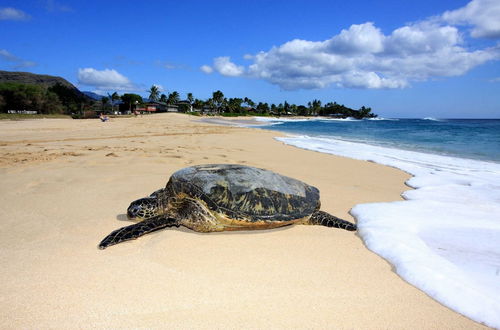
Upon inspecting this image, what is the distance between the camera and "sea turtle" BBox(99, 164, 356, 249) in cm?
307

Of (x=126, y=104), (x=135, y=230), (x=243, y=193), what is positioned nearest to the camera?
(x=135, y=230)

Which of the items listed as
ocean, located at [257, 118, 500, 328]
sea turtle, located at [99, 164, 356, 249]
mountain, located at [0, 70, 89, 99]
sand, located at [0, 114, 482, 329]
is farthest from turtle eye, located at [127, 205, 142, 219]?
mountain, located at [0, 70, 89, 99]

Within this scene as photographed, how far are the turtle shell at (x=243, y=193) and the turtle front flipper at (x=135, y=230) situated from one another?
1.18 ft

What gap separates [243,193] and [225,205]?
27cm

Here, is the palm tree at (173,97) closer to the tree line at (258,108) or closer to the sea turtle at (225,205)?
the tree line at (258,108)

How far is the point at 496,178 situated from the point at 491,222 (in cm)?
376

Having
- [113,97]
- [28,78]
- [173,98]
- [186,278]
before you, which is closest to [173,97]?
[173,98]

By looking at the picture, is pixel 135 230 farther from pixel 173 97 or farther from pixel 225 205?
pixel 173 97

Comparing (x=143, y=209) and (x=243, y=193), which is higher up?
(x=243, y=193)

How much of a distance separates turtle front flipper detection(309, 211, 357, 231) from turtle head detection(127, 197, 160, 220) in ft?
6.71

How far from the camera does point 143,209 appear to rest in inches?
134

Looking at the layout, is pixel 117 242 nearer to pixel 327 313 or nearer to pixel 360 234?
pixel 327 313

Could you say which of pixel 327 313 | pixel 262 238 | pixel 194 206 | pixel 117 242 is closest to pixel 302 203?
pixel 262 238

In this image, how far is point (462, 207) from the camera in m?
4.14
